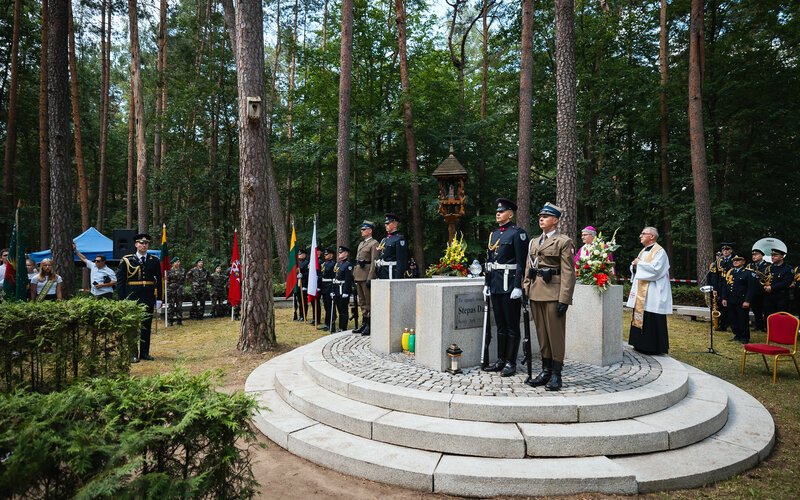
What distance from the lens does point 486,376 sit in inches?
212

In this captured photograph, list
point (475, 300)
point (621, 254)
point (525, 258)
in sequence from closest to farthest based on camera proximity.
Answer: point (525, 258) < point (475, 300) < point (621, 254)

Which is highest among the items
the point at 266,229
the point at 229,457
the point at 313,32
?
the point at 313,32

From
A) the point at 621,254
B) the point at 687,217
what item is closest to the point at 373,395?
the point at 687,217

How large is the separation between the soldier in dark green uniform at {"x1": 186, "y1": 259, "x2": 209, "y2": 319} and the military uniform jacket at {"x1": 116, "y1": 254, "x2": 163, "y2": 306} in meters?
5.14

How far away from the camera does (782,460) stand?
4.07m

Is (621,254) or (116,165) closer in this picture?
(621,254)

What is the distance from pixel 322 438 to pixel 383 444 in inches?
24.1

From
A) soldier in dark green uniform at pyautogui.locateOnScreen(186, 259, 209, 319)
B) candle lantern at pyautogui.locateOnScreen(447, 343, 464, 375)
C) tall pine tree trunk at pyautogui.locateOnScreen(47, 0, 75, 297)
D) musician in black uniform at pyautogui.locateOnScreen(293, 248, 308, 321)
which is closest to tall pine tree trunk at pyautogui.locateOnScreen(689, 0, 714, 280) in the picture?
candle lantern at pyautogui.locateOnScreen(447, 343, 464, 375)

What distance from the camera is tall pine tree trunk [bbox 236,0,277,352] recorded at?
8.07m

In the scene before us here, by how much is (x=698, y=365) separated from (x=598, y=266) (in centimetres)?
311

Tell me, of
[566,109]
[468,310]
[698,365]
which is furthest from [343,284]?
[698,365]

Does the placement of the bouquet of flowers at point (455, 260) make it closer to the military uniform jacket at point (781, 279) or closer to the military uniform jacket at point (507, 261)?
the military uniform jacket at point (507, 261)

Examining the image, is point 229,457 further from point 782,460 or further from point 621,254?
point 621,254

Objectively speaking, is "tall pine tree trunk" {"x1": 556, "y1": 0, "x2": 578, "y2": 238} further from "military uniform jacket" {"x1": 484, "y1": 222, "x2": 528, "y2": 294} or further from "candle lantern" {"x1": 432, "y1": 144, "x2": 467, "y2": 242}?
"military uniform jacket" {"x1": 484, "y1": 222, "x2": 528, "y2": 294}
